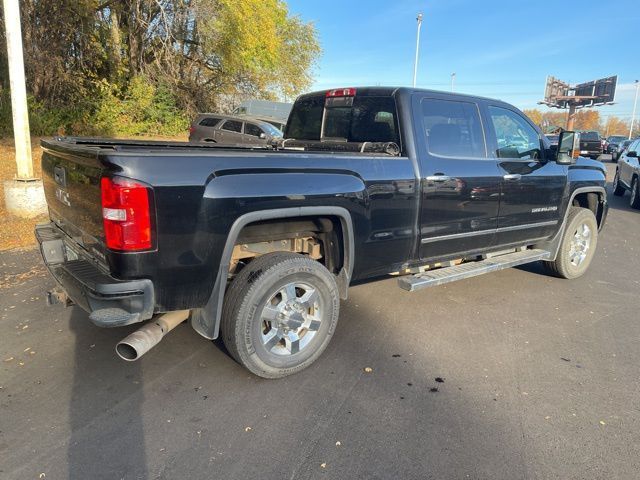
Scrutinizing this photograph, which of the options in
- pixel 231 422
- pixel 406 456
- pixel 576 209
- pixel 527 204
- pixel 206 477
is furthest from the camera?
pixel 576 209

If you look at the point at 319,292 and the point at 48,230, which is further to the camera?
the point at 48,230

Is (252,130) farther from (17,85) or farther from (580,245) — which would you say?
(580,245)

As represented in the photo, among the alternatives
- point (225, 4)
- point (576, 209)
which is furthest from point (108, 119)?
point (576, 209)

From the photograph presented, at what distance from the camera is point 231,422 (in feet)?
9.12

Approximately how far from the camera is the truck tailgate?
2688 mm

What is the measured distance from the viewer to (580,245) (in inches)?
225

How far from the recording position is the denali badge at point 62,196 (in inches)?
125

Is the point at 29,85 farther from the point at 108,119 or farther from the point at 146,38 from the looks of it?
the point at 146,38

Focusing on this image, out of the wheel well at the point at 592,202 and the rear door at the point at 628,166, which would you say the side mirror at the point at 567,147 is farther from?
the rear door at the point at 628,166

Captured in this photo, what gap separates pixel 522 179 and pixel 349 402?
9.67 ft

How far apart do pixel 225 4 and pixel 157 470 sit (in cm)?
1641

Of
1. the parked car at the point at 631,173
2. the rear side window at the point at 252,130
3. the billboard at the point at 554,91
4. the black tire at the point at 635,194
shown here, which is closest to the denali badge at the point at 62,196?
the rear side window at the point at 252,130

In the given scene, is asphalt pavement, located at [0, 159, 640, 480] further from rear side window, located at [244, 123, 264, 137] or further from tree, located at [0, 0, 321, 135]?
tree, located at [0, 0, 321, 135]

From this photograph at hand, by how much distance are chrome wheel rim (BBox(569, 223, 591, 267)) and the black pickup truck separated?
616 mm
